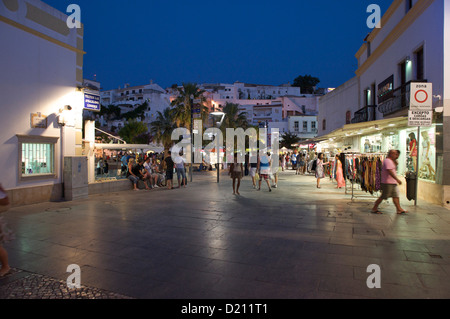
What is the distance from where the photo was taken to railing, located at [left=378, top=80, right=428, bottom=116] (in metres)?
11.5

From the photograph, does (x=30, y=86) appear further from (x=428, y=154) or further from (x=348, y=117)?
(x=348, y=117)

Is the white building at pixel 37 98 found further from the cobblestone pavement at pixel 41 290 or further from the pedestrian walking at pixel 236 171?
the cobblestone pavement at pixel 41 290

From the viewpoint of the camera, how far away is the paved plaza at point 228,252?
12.0ft

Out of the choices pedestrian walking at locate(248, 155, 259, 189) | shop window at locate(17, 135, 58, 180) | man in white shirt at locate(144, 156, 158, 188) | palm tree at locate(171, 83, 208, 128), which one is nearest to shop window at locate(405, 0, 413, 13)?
pedestrian walking at locate(248, 155, 259, 189)

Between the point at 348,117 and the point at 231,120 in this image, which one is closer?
the point at 348,117

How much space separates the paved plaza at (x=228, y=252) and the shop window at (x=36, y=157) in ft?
4.62

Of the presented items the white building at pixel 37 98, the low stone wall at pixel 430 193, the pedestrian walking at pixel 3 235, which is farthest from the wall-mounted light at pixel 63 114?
the low stone wall at pixel 430 193

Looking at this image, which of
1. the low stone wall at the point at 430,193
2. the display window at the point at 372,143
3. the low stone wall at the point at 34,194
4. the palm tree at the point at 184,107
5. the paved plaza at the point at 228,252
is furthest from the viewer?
the palm tree at the point at 184,107

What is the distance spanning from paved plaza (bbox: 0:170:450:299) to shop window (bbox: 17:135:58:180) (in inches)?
55.5

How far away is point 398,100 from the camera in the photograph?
12492 millimetres

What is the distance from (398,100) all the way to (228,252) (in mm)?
11021

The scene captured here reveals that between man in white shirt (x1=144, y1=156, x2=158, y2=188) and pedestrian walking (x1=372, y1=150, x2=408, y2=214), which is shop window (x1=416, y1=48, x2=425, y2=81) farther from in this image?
man in white shirt (x1=144, y1=156, x2=158, y2=188)

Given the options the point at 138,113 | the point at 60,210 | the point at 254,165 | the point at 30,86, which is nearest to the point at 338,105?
the point at 254,165
